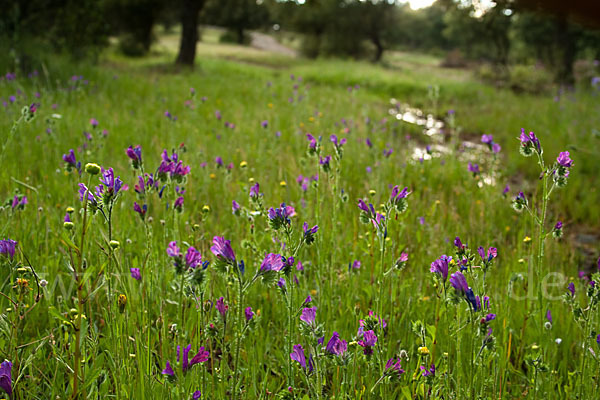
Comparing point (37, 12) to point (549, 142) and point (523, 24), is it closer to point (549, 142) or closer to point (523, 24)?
point (549, 142)

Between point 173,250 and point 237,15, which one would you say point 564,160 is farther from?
point 237,15

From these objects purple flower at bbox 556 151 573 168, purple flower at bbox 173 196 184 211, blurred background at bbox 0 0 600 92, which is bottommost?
purple flower at bbox 173 196 184 211

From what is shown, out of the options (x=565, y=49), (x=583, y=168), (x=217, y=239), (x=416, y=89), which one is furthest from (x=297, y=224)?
(x=565, y=49)

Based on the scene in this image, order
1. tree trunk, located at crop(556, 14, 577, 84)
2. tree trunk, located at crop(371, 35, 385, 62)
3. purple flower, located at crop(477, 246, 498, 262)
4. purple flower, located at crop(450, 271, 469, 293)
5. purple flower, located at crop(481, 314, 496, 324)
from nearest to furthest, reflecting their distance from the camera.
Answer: purple flower, located at crop(450, 271, 469, 293), purple flower, located at crop(481, 314, 496, 324), purple flower, located at crop(477, 246, 498, 262), tree trunk, located at crop(556, 14, 577, 84), tree trunk, located at crop(371, 35, 385, 62)

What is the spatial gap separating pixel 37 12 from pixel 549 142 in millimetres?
10464

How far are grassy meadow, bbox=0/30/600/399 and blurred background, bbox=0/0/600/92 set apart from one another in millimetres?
971

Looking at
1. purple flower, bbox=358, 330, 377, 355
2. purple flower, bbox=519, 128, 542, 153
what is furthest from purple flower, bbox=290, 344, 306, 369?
purple flower, bbox=519, 128, 542, 153

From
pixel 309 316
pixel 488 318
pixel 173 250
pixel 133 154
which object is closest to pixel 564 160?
pixel 488 318

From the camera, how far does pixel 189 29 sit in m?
15.6

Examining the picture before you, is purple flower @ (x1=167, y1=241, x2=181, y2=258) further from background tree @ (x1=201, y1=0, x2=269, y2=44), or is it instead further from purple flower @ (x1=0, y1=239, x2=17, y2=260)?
background tree @ (x1=201, y1=0, x2=269, y2=44)

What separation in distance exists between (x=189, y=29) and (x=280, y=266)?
15.8 meters

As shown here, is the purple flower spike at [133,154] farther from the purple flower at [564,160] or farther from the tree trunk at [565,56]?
the tree trunk at [565,56]

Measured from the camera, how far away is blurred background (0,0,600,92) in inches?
330

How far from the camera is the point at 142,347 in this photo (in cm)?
153
